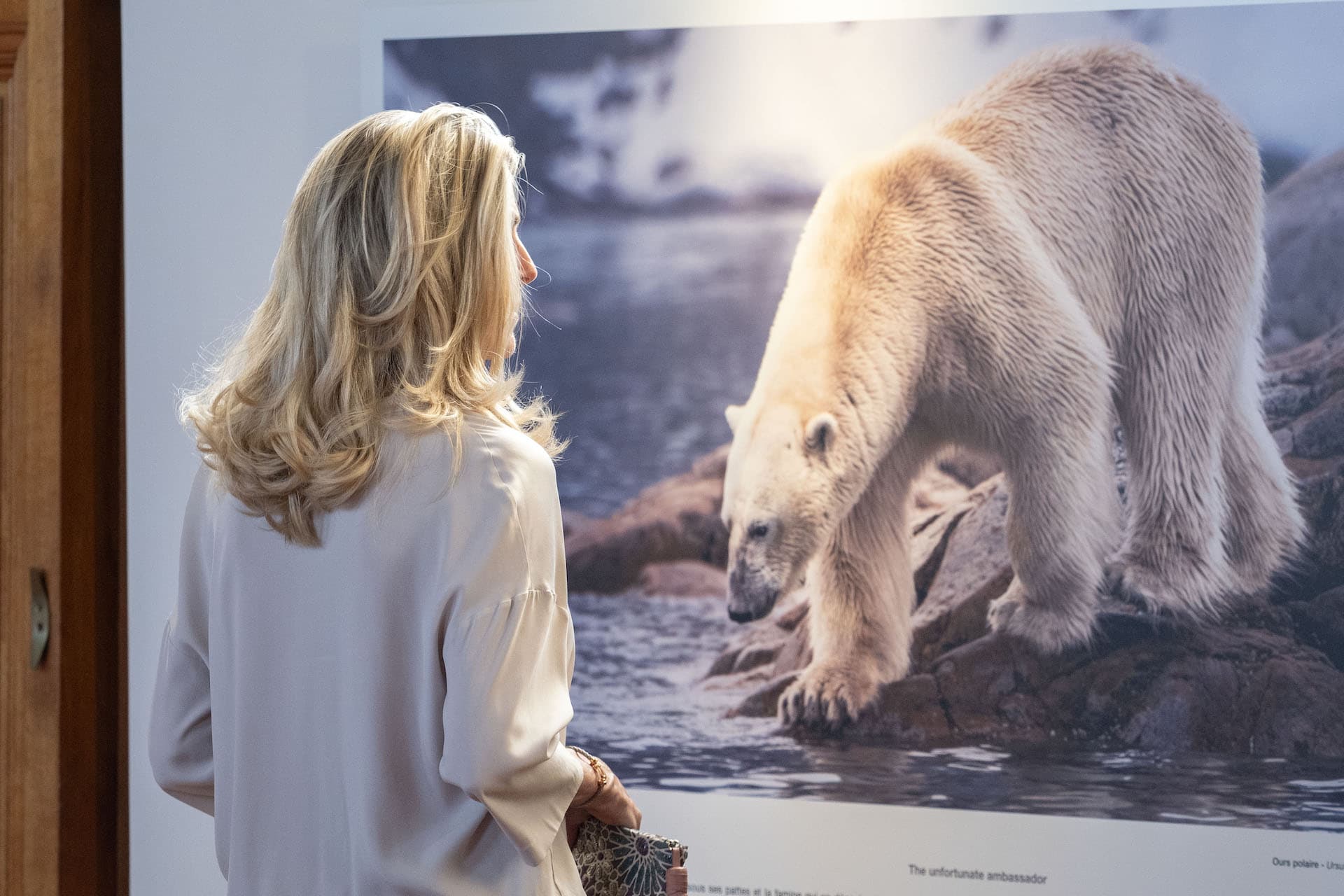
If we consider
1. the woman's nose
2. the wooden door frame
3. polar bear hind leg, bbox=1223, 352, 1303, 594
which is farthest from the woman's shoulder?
the wooden door frame

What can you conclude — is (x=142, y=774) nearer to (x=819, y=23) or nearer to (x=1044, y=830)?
(x=1044, y=830)

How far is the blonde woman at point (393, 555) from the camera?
97 centimetres

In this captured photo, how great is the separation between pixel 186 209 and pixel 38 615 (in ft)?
2.67

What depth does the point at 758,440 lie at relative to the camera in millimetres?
1915

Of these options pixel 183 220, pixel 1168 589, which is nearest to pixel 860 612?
pixel 1168 589

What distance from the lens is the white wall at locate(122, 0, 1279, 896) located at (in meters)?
2.11

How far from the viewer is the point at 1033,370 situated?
1.83m

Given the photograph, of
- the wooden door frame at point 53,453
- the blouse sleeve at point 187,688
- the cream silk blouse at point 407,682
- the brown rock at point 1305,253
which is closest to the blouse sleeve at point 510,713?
the cream silk blouse at point 407,682

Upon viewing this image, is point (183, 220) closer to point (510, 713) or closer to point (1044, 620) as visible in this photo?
point (510, 713)

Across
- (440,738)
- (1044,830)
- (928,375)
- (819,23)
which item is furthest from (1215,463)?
(440,738)

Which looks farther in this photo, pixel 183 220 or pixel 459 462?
pixel 183 220

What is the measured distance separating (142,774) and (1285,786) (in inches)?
77.4

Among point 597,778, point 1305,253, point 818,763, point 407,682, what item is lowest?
point 818,763

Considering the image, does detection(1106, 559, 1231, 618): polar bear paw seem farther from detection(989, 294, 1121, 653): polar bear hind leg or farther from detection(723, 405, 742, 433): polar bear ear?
detection(723, 405, 742, 433): polar bear ear
